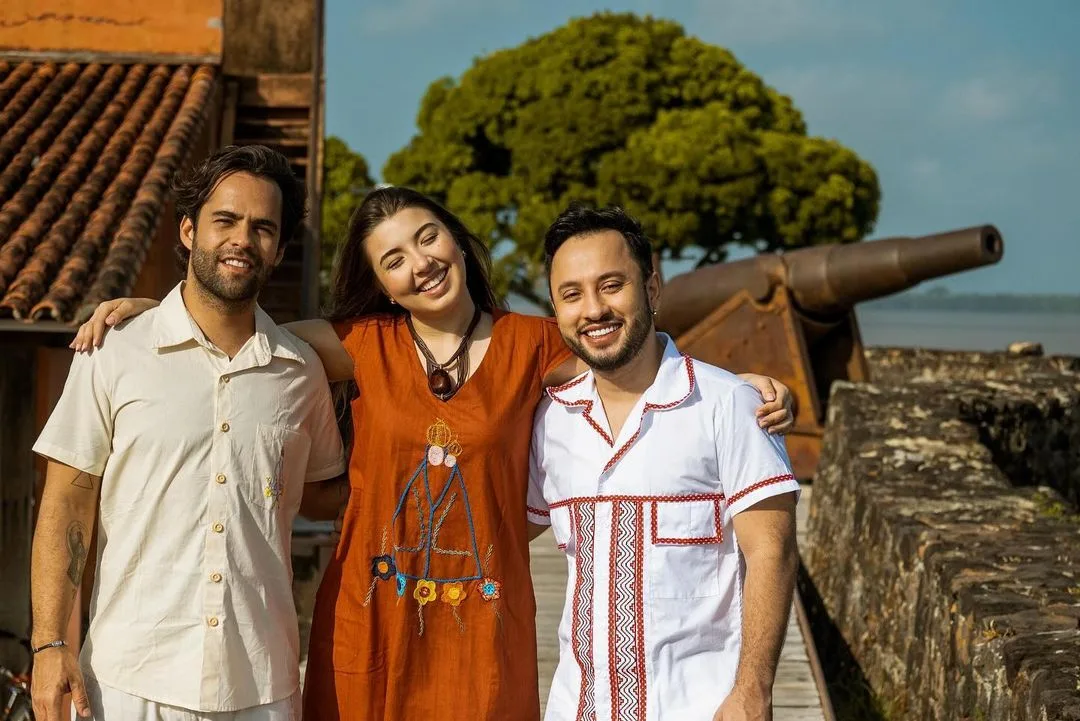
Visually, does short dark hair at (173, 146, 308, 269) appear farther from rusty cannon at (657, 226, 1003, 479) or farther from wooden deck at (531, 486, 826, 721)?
rusty cannon at (657, 226, 1003, 479)

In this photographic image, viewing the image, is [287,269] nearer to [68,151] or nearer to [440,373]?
[68,151]

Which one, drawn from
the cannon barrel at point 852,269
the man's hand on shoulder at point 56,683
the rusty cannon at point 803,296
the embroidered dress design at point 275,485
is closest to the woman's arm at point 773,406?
the embroidered dress design at point 275,485

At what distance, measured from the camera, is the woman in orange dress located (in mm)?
3057

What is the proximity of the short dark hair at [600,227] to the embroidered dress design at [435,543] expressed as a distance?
499mm

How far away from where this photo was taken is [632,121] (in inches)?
1184

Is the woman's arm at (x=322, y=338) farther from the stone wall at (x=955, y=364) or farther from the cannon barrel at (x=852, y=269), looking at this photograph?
the stone wall at (x=955, y=364)

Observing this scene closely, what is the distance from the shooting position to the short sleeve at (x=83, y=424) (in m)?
2.91

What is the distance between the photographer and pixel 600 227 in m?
2.95

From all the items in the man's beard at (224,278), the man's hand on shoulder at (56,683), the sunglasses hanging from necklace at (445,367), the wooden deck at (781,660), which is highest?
the man's beard at (224,278)

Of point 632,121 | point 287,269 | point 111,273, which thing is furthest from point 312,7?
point 632,121

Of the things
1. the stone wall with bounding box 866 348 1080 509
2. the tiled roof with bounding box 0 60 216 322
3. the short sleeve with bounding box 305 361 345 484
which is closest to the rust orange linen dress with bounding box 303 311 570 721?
the short sleeve with bounding box 305 361 345 484

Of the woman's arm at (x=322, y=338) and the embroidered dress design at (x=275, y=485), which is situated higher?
the woman's arm at (x=322, y=338)

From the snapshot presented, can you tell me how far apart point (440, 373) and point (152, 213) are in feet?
17.7

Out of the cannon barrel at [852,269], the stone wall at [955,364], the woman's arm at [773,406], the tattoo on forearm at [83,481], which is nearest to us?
the woman's arm at [773,406]
